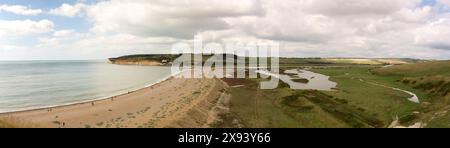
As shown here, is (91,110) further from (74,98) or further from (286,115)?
(286,115)

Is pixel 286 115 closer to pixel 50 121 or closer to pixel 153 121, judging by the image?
pixel 153 121

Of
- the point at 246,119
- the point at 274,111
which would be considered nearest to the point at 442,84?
the point at 274,111

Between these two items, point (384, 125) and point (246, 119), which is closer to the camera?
point (384, 125)

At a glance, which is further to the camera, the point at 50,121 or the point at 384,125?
the point at 50,121

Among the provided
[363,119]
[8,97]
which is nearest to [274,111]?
[363,119]
